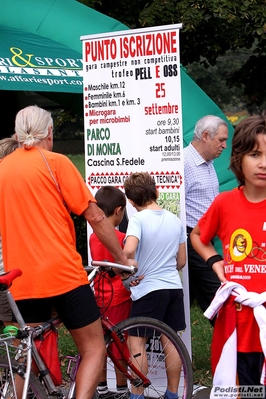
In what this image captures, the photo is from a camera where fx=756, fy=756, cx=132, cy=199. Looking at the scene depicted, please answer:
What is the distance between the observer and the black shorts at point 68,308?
4.07 metres

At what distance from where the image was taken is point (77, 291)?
13.4 feet

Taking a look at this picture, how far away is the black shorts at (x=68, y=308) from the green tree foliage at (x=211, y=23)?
250 inches

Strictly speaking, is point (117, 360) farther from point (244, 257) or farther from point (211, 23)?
point (211, 23)

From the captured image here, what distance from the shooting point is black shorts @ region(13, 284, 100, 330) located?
4070 mm

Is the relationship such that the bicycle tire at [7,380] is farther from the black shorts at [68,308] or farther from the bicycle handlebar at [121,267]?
the bicycle handlebar at [121,267]

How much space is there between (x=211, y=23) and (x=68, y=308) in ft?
25.3

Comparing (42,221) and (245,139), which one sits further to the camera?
(42,221)

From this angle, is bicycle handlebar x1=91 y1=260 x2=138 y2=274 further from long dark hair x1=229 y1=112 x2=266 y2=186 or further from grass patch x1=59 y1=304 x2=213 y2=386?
grass patch x1=59 y1=304 x2=213 y2=386

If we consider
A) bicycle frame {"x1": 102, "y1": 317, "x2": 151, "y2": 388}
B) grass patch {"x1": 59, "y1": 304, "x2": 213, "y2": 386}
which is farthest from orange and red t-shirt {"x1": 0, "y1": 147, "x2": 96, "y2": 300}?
grass patch {"x1": 59, "y1": 304, "x2": 213, "y2": 386}

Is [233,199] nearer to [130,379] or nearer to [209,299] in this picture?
[130,379]

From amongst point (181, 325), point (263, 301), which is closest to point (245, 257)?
point (263, 301)

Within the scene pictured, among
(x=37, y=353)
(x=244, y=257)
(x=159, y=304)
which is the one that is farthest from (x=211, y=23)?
(x=244, y=257)

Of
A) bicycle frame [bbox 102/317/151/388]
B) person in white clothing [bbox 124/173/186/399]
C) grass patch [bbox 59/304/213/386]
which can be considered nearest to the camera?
bicycle frame [bbox 102/317/151/388]

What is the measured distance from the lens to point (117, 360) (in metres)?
4.58
